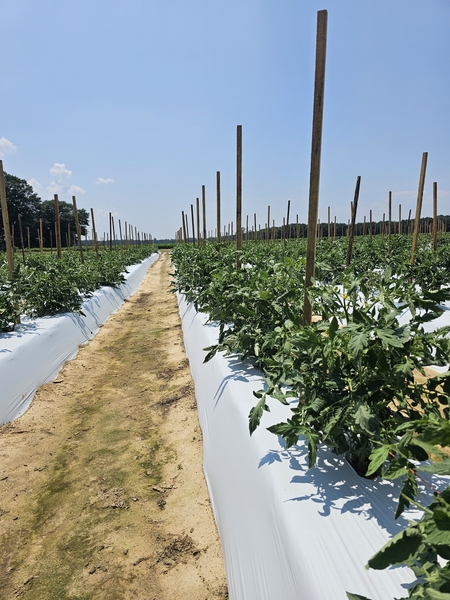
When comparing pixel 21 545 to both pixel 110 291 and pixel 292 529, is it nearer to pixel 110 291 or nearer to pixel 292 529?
pixel 292 529

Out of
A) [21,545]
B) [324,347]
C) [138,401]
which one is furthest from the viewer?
[138,401]

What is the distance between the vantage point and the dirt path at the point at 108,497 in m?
2.17

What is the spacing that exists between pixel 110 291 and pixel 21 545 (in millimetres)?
8330

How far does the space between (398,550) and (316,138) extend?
2.13 meters

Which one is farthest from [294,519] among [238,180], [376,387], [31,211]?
[31,211]

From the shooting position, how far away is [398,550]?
97cm

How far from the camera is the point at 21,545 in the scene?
95.7 inches

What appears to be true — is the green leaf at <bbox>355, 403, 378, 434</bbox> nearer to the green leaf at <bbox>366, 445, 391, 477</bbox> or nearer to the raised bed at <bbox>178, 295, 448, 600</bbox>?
the green leaf at <bbox>366, 445, 391, 477</bbox>

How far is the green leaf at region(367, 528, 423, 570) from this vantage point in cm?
96


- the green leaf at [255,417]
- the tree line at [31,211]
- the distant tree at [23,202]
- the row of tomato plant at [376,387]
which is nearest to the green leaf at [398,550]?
the row of tomato plant at [376,387]

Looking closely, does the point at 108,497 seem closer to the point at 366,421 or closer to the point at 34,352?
the point at 366,421

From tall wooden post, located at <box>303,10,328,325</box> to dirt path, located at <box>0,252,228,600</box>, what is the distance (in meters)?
1.65

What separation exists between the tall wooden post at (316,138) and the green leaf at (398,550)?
1.44 metres

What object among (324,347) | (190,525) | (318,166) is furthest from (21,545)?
(318,166)
